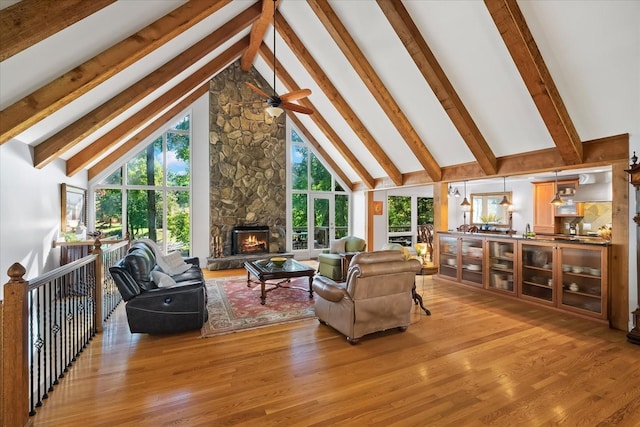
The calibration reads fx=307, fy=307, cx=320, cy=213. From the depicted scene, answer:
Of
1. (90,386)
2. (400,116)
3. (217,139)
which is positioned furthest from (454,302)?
(217,139)

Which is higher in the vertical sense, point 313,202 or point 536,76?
point 536,76

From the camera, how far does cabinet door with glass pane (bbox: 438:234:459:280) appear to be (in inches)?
264

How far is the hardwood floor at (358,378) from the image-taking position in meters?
2.35

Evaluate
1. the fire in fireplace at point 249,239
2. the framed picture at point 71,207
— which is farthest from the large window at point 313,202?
the framed picture at point 71,207

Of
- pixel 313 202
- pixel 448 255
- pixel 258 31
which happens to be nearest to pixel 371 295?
pixel 448 255

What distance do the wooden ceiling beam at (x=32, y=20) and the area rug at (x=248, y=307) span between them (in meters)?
3.33

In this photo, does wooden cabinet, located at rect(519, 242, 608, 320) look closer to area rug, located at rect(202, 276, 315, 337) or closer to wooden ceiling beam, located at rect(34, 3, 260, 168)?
area rug, located at rect(202, 276, 315, 337)

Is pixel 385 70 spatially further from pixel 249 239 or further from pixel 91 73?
pixel 249 239

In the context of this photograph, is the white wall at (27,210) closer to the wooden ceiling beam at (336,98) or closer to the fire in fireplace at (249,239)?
the fire in fireplace at (249,239)

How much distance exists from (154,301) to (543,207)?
898cm

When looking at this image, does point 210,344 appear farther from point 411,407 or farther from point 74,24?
point 74,24

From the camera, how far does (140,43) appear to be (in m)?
3.62

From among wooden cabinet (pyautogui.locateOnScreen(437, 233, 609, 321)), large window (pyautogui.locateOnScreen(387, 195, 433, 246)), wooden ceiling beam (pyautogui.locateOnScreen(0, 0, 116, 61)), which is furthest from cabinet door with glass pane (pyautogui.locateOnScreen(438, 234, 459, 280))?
wooden ceiling beam (pyautogui.locateOnScreen(0, 0, 116, 61))

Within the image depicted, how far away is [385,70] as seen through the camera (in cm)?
559
